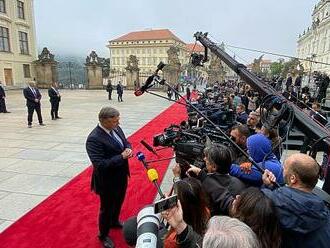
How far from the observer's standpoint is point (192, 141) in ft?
11.9

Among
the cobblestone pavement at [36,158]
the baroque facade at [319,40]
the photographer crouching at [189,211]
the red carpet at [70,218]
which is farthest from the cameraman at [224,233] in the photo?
the baroque facade at [319,40]

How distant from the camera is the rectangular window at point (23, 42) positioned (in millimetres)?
33688

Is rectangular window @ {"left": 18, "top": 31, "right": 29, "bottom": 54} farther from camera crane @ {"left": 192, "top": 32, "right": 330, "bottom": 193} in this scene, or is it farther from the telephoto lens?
the telephoto lens

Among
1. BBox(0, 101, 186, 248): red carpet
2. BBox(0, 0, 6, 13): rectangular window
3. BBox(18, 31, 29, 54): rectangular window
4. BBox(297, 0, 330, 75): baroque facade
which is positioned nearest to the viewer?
BBox(0, 101, 186, 248): red carpet

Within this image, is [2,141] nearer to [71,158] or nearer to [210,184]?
[71,158]

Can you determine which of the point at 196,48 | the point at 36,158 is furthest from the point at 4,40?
the point at 196,48

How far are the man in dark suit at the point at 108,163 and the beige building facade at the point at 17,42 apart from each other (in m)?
31.7

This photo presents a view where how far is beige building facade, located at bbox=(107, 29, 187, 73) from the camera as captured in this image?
8938 centimetres

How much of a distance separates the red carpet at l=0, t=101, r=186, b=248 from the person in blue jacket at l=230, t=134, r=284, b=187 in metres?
1.73

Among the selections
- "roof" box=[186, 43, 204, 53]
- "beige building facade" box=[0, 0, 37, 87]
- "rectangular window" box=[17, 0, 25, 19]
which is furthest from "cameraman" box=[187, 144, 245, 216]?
"rectangular window" box=[17, 0, 25, 19]

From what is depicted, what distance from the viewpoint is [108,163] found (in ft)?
10.8

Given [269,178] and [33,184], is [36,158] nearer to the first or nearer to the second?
[33,184]

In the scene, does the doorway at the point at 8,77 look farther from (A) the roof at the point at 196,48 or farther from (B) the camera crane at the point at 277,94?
(B) the camera crane at the point at 277,94

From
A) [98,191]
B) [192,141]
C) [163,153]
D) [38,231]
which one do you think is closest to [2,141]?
[163,153]
